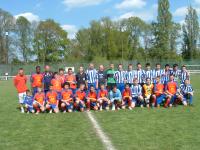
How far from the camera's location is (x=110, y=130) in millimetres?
9648

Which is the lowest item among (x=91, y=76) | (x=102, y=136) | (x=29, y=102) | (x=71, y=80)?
(x=102, y=136)

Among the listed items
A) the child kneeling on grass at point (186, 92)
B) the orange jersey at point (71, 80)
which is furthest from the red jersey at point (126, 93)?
the child kneeling on grass at point (186, 92)

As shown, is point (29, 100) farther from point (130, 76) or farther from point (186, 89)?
point (186, 89)

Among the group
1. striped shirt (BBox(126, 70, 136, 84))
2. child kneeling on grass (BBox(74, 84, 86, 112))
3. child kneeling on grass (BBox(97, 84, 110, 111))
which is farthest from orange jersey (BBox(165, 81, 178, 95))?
child kneeling on grass (BBox(74, 84, 86, 112))

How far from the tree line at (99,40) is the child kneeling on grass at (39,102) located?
57.6m

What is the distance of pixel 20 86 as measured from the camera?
1503 centimetres

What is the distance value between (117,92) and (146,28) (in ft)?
243

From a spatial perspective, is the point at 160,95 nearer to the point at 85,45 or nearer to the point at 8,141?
the point at 8,141

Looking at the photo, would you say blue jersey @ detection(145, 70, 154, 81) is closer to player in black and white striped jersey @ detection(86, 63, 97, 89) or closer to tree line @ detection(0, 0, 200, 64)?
player in black and white striped jersey @ detection(86, 63, 97, 89)

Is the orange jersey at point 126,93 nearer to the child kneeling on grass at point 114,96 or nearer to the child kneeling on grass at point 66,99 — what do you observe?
the child kneeling on grass at point 114,96

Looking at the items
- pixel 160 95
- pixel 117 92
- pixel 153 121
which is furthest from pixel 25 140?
pixel 160 95

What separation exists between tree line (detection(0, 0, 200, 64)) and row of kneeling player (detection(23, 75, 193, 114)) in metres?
56.5

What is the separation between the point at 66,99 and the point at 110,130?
450cm

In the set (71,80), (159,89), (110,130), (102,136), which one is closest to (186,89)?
(159,89)
